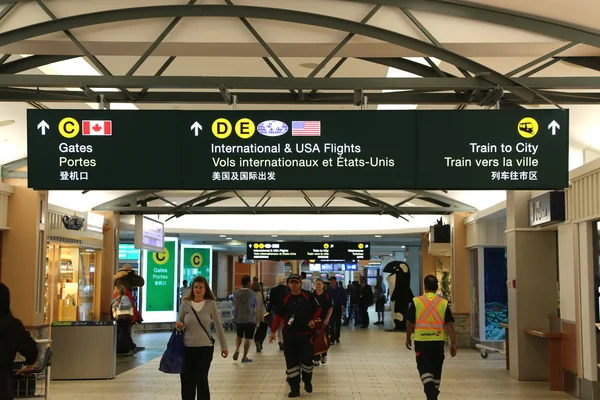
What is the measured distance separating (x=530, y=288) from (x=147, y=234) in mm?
9422

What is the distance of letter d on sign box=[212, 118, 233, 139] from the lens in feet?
25.6

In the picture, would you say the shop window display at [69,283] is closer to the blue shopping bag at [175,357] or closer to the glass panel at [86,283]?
the glass panel at [86,283]

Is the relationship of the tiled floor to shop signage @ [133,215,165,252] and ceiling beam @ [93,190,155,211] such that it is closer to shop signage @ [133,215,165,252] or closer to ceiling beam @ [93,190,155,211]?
shop signage @ [133,215,165,252]

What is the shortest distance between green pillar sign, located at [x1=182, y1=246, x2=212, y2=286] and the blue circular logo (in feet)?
63.0

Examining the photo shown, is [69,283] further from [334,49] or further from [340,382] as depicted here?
[334,49]

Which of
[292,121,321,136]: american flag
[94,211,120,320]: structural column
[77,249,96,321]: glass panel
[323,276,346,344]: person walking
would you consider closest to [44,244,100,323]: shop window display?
[77,249,96,321]: glass panel

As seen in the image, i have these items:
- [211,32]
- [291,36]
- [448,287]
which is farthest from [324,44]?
[448,287]

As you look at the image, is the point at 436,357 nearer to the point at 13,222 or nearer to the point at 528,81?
the point at 528,81

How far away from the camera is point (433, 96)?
952 cm

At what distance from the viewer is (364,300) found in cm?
2686

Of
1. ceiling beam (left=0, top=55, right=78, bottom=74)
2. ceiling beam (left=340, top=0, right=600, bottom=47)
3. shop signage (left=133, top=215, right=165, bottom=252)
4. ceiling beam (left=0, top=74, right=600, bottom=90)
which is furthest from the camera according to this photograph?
shop signage (left=133, top=215, right=165, bottom=252)

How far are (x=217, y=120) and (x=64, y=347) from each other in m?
6.24

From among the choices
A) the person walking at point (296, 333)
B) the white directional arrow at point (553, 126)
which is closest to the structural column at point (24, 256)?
the person walking at point (296, 333)

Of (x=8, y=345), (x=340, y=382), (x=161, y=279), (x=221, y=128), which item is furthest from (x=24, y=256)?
(x=161, y=279)
